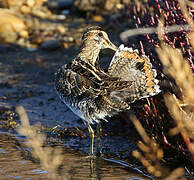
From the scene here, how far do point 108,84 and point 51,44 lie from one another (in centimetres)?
499

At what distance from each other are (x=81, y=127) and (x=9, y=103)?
1465 millimetres

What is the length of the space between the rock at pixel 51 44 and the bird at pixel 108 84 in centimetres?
408

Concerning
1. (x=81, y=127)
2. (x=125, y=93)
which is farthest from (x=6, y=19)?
(x=125, y=93)

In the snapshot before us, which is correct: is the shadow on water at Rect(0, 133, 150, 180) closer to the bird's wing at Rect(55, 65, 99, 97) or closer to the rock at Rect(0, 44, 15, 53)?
the bird's wing at Rect(55, 65, 99, 97)

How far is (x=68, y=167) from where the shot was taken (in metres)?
5.38

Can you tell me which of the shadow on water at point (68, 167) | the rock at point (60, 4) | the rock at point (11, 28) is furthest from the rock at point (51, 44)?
the shadow on water at point (68, 167)

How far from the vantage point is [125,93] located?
4.96 meters

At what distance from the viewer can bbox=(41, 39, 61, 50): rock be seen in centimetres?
974

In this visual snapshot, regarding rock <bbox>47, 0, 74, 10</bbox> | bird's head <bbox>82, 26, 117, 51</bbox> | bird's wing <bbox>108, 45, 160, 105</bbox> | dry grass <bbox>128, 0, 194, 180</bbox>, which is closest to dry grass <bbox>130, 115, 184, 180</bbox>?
dry grass <bbox>128, 0, 194, 180</bbox>

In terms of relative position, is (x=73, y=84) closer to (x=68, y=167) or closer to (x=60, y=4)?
(x=68, y=167)

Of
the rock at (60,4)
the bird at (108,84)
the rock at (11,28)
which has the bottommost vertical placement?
the bird at (108,84)

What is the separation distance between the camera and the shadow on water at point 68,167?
16.8 feet

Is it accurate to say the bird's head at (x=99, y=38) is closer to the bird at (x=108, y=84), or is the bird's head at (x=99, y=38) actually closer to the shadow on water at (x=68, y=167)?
the bird at (x=108, y=84)

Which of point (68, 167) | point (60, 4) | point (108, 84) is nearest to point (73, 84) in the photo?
point (108, 84)
